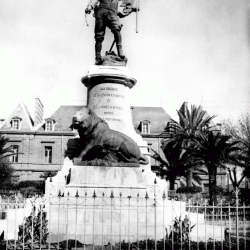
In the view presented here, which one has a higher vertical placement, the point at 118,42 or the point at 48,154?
the point at 48,154

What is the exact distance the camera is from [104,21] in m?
14.8

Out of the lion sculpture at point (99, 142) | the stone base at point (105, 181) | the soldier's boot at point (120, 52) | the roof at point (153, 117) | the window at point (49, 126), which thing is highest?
the roof at point (153, 117)

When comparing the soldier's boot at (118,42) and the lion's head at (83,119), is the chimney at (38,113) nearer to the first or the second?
the soldier's boot at (118,42)

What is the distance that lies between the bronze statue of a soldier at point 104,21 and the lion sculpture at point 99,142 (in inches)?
123

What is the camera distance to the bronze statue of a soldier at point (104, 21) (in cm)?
Result: 1470

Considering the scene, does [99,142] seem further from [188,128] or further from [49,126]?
[49,126]

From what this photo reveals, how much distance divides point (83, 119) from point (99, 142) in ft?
2.50

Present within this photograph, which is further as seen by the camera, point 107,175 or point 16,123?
point 16,123

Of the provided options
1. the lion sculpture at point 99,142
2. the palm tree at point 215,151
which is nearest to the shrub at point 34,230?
the lion sculpture at point 99,142

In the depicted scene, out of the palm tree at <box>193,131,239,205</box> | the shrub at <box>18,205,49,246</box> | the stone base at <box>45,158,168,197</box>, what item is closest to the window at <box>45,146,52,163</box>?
the palm tree at <box>193,131,239,205</box>

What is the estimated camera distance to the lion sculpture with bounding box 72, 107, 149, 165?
40.1ft

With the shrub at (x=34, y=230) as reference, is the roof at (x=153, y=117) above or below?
above

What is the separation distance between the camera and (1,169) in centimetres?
3812

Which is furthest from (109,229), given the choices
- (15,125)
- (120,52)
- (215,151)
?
(15,125)
